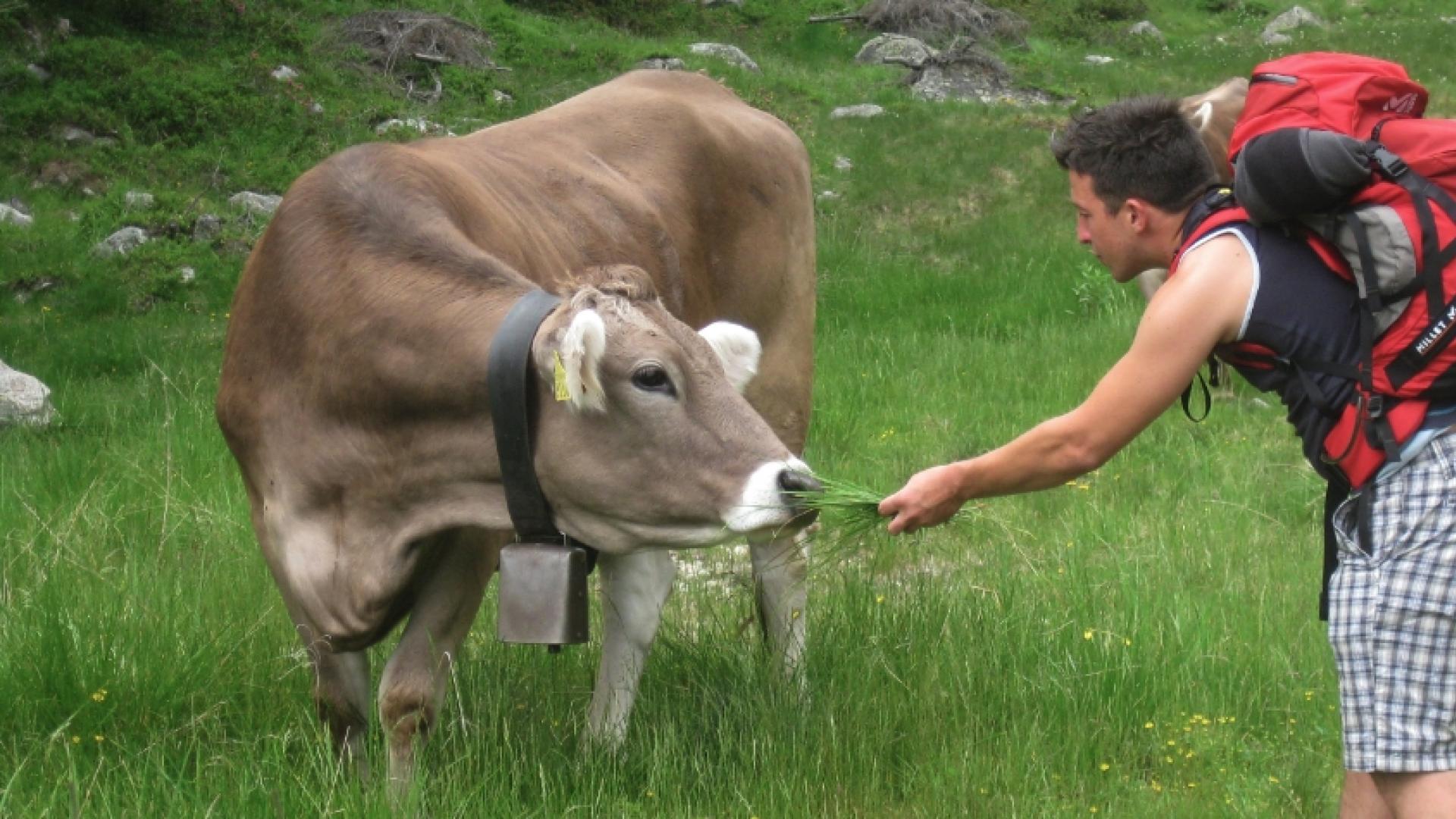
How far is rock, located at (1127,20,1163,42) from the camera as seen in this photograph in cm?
3023

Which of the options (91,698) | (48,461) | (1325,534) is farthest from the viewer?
(48,461)

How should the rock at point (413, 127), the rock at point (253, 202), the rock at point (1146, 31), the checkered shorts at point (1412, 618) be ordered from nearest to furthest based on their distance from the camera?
the checkered shorts at point (1412, 618), the rock at point (253, 202), the rock at point (413, 127), the rock at point (1146, 31)

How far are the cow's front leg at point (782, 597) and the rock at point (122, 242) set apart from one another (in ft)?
27.3

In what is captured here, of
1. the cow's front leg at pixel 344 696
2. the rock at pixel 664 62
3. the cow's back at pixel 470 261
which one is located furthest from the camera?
the rock at pixel 664 62

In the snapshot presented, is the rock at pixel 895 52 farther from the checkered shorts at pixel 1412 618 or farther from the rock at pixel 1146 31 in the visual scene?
the checkered shorts at pixel 1412 618

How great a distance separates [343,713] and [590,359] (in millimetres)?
1503

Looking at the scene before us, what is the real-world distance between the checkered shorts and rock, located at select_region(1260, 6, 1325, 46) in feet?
96.9

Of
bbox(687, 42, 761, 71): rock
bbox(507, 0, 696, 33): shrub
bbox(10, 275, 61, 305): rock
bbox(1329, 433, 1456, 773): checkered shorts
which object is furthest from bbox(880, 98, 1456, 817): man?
bbox(507, 0, 696, 33): shrub

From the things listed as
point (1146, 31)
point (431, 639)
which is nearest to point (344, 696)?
point (431, 639)

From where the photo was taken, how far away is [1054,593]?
5664 millimetres

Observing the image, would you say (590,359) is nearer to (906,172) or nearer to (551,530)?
(551,530)

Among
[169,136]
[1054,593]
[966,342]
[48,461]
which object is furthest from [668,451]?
[169,136]

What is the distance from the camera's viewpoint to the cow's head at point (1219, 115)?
9.58 metres

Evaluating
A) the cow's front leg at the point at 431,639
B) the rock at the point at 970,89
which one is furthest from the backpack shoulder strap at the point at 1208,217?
the rock at the point at 970,89
